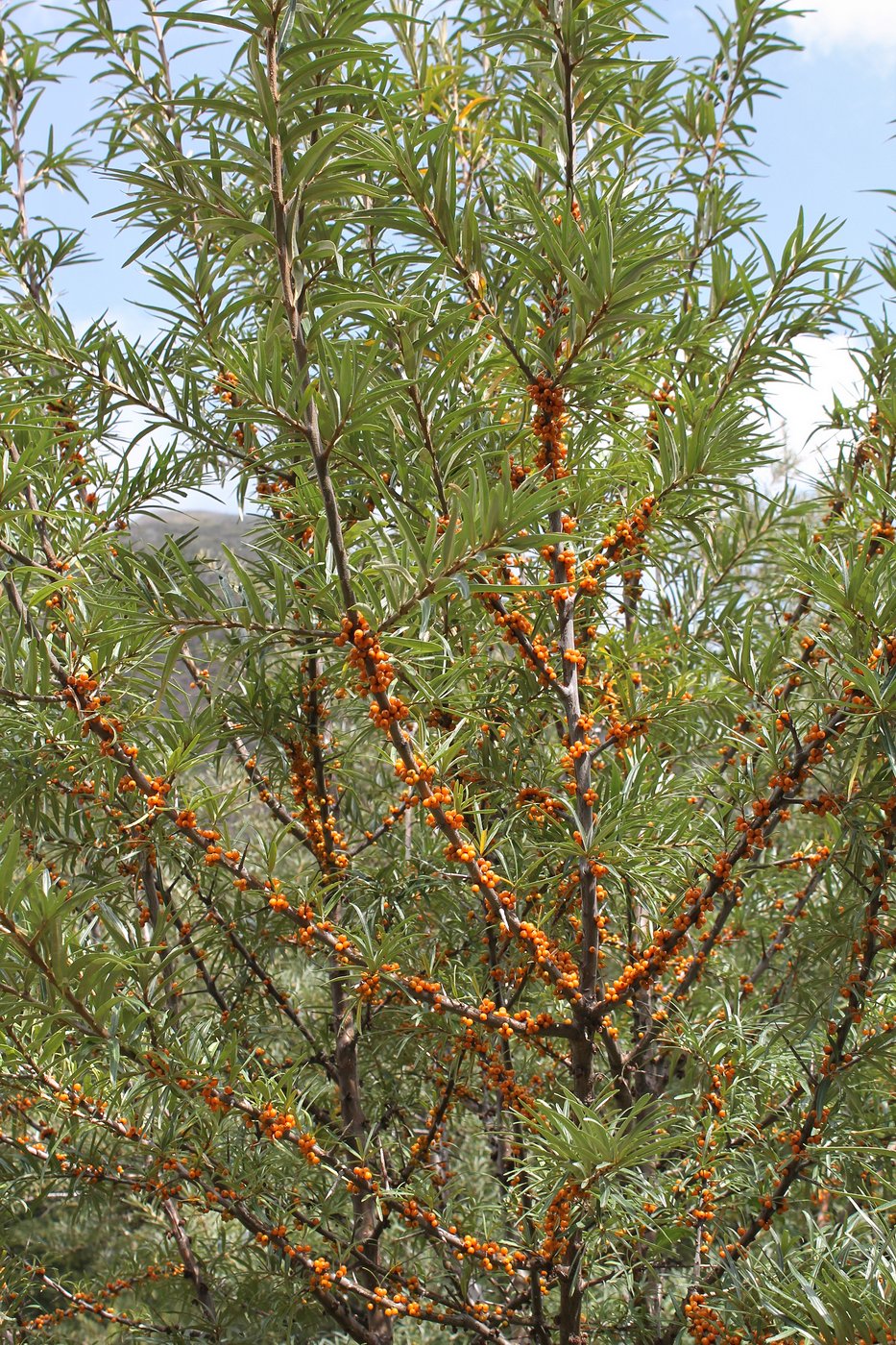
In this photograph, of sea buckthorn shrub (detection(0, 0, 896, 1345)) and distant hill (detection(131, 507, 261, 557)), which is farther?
distant hill (detection(131, 507, 261, 557))

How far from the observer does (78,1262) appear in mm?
3959

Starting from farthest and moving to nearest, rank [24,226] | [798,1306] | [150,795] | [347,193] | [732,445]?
[24,226] → [732,445] → [150,795] → [798,1306] → [347,193]

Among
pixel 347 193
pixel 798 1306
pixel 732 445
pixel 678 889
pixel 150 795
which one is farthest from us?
pixel 678 889

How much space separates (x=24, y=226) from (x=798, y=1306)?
177cm

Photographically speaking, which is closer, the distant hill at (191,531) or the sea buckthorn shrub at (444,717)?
the sea buckthorn shrub at (444,717)

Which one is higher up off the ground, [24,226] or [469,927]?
[24,226]

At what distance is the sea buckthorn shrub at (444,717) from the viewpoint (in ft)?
2.53

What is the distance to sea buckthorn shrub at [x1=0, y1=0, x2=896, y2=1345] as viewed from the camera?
77cm

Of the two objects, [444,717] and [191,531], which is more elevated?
[191,531]

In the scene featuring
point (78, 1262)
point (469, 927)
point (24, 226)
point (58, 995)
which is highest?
point (24, 226)

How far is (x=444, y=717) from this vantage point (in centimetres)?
118

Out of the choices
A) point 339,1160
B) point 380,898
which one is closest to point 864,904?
point 380,898

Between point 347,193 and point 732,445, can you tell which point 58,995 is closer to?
point 347,193

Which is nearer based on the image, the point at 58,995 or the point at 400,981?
the point at 58,995
